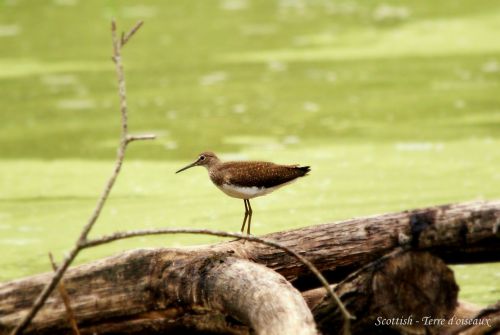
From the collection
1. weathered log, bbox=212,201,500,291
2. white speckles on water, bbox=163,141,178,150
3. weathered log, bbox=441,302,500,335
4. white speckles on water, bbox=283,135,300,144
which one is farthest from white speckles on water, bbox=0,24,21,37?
weathered log, bbox=441,302,500,335

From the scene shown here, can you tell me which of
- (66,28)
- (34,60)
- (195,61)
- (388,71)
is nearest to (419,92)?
(388,71)

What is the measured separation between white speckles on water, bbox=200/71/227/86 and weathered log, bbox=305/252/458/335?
6.35m

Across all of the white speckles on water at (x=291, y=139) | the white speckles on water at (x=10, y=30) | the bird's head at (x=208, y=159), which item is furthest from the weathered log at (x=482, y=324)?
the white speckles on water at (x=10, y=30)

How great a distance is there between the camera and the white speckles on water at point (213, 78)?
914 cm

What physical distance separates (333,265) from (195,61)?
6.91m

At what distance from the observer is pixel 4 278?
4.64m

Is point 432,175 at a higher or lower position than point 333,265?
lower

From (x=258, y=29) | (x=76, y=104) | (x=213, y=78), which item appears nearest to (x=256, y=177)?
(x=76, y=104)

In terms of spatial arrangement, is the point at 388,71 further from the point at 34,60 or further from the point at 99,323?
the point at 99,323

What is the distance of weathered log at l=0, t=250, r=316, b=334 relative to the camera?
3.09m

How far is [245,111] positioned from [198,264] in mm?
5124

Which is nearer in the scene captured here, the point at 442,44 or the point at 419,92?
the point at 419,92

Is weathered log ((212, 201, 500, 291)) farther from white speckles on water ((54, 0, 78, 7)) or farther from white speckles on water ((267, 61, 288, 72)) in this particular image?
white speckles on water ((54, 0, 78, 7))

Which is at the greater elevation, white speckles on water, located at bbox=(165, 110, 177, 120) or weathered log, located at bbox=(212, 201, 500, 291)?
weathered log, located at bbox=(212, 201, 500, 291)
